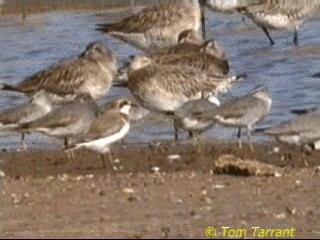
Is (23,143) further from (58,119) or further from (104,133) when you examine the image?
(104,133)

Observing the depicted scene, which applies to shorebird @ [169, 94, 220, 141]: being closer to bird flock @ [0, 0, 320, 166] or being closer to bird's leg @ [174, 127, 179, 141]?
bird flock @ [0, 0, 320, 166]

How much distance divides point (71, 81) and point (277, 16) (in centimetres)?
814

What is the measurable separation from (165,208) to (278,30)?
13.6m

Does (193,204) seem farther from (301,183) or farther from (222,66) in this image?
(222,66)

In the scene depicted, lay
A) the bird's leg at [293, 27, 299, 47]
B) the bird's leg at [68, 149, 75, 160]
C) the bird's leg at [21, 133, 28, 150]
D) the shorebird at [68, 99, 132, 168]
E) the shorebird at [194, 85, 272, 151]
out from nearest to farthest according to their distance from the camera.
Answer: the shorebird at [68, 99, 132, 168], the bird's leg at [68, 149, 75, 160], the shorebird at [194, 85, 272, 151], the bird's leg at [21, 133, 28, 150], the bird's leg at [293, 27, 299, 47]

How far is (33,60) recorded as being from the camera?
61.5ft

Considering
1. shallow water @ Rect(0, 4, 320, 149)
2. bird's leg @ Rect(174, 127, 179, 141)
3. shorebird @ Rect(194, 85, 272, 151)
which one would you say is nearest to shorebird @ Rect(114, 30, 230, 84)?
shallow water @ Rect(0, 4, 320, 149)

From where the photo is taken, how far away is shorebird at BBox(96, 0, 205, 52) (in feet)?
56.2

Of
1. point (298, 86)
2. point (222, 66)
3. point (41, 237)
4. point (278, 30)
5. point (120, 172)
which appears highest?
point (41, 237)

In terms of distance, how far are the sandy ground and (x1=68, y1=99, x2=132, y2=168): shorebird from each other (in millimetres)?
187

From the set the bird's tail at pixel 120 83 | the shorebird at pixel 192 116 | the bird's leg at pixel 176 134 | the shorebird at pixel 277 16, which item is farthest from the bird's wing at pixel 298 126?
the shorebird at pixel 277 16

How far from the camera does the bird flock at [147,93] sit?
1123 cm

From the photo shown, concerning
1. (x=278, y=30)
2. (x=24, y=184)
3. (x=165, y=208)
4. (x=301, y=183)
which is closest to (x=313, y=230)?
(x=165, y=208)

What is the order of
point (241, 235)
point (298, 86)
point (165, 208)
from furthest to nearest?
point (298, 86) → point (165, 208) → point (241, 235)
